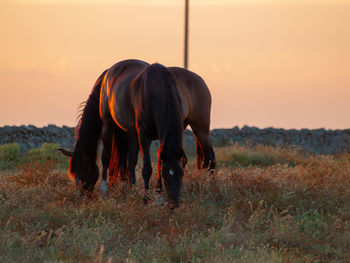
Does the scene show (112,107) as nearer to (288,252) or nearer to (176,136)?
(176,136)

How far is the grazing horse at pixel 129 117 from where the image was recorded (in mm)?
7812

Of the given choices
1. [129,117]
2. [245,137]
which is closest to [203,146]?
[129,117]

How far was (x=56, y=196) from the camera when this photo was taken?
26.7ft

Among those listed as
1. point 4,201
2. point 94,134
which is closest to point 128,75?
point 94,134

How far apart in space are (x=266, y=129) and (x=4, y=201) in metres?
17.7

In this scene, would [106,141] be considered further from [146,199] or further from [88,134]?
[146,199]

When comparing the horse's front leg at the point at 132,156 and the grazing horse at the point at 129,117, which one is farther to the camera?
the horse's front leg at the point at 132,156

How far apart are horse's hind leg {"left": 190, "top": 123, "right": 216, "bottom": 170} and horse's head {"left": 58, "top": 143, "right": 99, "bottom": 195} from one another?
1898mm

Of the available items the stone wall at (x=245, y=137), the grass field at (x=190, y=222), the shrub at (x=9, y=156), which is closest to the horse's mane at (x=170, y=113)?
the grass field at (x=190, y=222)

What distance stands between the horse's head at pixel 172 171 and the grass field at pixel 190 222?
0.96 ft

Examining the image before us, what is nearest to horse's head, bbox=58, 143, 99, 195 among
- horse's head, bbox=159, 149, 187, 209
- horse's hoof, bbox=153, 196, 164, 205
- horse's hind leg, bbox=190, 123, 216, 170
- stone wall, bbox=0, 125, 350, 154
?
horse's hind leg, bbox=190, 123, 216, 170

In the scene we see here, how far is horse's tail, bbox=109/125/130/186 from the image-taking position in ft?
31.0

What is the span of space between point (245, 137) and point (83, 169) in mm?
14782

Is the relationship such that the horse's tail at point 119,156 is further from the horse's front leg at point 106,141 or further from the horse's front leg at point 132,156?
the horse's front leg at point 132,156
